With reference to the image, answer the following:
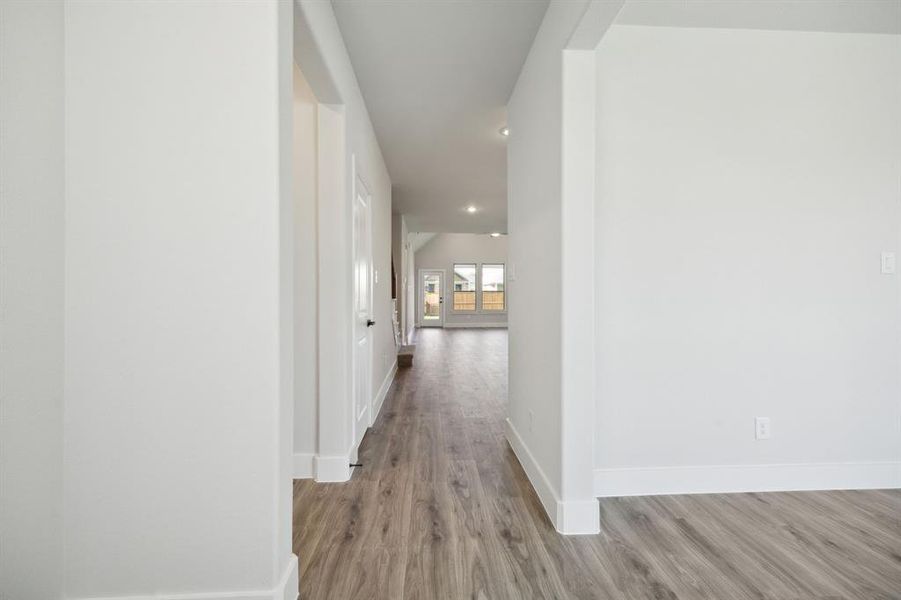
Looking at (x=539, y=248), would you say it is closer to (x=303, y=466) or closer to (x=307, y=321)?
(x=307, y=321)

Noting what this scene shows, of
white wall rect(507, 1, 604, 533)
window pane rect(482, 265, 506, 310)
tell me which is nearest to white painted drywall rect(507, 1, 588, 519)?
white wall rect(507, 1, 604, 533)

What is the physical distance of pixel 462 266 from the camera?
46.4 feet

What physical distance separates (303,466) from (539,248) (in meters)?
1.88

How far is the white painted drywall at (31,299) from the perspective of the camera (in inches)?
45.4

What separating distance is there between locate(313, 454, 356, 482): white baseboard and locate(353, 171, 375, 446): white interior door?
0.96 ft

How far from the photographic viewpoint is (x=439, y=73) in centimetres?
283

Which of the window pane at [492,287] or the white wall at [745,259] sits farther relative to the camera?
the window pane at [492,287]

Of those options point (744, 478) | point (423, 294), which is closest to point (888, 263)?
point (744, 478)

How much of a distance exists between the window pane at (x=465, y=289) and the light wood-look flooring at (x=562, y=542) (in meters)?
11.5

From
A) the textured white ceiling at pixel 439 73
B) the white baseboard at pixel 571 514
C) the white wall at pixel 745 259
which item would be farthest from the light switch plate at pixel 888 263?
the textured white ceiling at pixel 439 73

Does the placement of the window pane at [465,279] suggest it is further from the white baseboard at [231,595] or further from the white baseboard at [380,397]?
the white baseboard at [231,595]

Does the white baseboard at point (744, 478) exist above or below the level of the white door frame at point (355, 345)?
below

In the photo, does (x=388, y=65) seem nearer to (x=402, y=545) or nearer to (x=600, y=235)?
(x=600, y=235)

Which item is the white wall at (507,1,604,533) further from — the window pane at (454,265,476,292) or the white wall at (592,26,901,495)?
the window pane at (454,265,476,292)
